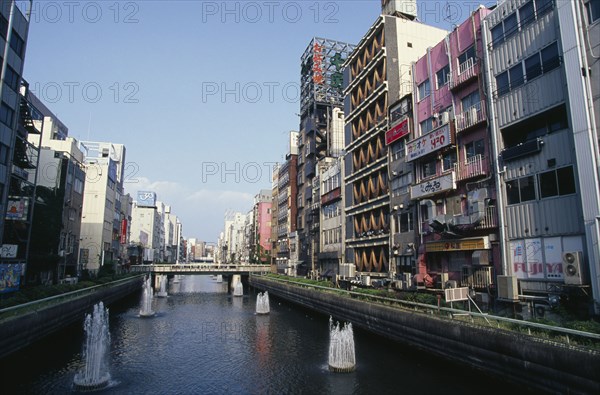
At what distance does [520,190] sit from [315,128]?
5507cm

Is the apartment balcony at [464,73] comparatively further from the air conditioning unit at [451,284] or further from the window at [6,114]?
the window at [6,114]

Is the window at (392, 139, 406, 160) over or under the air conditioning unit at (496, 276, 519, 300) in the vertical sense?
over

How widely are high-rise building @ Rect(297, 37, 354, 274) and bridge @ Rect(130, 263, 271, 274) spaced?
63.9 ft

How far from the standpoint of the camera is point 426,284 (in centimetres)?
3391

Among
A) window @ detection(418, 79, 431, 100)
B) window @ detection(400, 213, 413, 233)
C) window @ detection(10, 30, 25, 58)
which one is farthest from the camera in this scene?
window @ detection(400, 213, 413, 233)

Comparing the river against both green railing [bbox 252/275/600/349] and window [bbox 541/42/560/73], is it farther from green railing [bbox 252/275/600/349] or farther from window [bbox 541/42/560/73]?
window [bbox 541/42/560/73]

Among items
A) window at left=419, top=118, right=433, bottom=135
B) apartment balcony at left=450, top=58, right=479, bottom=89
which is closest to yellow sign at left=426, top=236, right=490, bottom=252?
window at left=419, top=118, right=433, bottom=135

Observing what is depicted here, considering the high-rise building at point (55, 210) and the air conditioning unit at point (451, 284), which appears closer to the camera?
the air conditioning unit at point (451, 284)

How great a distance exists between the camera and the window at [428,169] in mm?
35847

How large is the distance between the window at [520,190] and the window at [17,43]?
1806 inches

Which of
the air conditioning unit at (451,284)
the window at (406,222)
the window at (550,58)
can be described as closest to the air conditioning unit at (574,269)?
the air conditioning unit at (451,284)

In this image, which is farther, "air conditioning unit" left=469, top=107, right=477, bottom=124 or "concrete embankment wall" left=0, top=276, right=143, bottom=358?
"air conditioning unit" left=469, top=107, right=477, bottom=124

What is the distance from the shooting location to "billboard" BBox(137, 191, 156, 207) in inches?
6993

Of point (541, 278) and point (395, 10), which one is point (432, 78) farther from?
point (541, 278)
